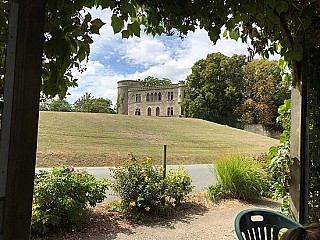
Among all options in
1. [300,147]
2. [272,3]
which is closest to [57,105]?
[300,147]

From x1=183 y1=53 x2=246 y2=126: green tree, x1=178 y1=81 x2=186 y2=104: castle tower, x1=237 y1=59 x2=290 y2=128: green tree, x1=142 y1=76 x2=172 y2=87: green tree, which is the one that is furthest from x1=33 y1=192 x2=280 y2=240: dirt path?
x1=142 y1=76 x2=172 y2=87: green tree

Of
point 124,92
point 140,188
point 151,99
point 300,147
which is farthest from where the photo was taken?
point 151,99

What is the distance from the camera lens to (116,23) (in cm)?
151

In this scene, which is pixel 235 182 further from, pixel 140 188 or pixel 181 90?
pixel 181 90

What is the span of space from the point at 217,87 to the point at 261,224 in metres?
32.2

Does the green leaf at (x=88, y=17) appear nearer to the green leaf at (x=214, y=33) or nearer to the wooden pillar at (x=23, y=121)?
the wooden pillar at (x=23, y=121)

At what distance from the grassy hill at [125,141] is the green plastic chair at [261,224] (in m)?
6.73

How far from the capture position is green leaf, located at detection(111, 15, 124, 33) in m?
1.50

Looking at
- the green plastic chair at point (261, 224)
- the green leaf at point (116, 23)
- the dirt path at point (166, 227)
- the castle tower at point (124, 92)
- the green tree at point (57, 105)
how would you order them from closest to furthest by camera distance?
the green leaf at point (116, 23)
the green tree at point (57, 105)
the green plastic chair at point (261, 224)
the dirt path at point (166, 227)
the castle tower at point (124, 92)

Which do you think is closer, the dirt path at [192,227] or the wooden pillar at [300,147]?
the wooden pillar at [300,147]

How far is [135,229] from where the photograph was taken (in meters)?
4.19

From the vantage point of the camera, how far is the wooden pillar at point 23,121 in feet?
2.97

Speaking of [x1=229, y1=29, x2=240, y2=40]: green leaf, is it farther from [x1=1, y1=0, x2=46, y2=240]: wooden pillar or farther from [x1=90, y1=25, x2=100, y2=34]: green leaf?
[x1=1, y1=0, x2=46, y2=240]: wooden pillar

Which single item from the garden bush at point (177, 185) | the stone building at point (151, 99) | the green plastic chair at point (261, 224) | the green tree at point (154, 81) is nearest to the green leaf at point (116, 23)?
the green plastic chair at point (261, 224)
